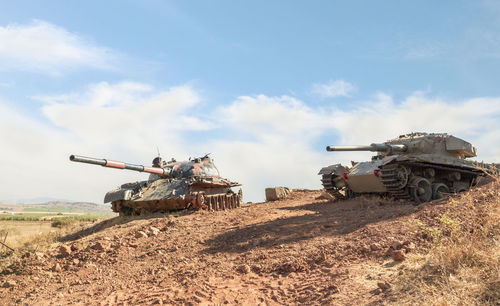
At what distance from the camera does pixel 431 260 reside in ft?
17.4

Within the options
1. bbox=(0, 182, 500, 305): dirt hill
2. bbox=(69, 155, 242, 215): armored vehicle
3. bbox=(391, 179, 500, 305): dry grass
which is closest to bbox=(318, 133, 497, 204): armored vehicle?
bbox=(69, 155, 242, 215): armored vehicle

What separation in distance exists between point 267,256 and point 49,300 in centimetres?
398

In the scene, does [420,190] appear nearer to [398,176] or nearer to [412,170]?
[412,170]

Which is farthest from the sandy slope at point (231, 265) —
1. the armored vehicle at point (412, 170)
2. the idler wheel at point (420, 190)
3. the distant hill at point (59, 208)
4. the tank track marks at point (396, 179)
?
the distant hill at point (59, 208)

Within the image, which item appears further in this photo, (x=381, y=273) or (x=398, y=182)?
(x=398, y=182)

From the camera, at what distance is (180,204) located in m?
14.3

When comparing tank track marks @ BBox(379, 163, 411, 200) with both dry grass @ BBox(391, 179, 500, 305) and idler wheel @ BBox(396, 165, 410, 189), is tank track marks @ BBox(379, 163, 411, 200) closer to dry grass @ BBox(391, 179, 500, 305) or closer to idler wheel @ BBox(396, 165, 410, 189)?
idler wheel @ BBox(396, 165, 410, 189)

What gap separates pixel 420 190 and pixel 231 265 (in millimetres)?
9452

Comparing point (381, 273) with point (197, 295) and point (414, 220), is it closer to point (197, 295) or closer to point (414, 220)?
point (414, 220)

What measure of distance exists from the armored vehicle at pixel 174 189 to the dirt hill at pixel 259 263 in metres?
3.93

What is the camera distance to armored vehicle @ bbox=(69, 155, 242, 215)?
14250 mm

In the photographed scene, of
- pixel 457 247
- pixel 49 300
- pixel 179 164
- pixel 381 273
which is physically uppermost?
pixel 179 164

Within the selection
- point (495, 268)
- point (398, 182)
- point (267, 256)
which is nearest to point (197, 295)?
point (267, 256)

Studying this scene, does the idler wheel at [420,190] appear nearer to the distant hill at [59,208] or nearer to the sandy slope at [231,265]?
the sandy slope at [231,265]
